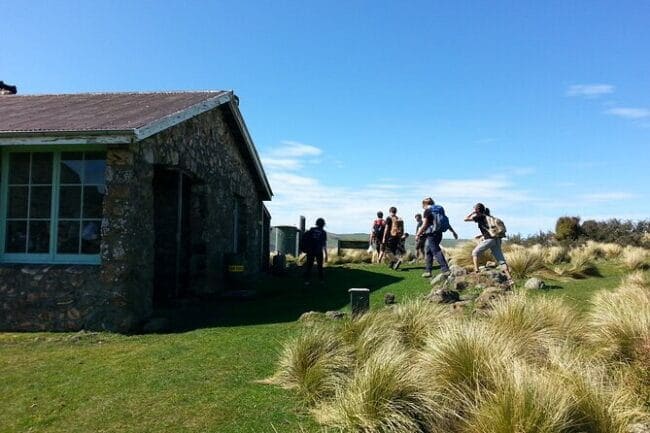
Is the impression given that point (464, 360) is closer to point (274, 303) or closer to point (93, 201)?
point (274, 303)

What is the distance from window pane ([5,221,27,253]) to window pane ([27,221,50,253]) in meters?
0.11

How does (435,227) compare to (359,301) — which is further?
(435,227)

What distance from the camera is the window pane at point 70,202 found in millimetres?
9172

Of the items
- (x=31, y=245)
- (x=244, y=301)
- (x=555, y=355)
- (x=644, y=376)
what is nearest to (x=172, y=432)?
(x=555, y=355)

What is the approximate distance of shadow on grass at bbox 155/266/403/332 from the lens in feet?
30.0

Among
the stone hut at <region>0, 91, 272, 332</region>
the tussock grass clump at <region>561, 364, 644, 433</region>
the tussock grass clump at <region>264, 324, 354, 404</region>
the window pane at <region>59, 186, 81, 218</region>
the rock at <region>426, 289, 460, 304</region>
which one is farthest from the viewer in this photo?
the window pane at <region>59, 186, 81, 218</region>

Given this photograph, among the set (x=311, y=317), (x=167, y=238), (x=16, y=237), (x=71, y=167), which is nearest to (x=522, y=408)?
(x=311, y=317)

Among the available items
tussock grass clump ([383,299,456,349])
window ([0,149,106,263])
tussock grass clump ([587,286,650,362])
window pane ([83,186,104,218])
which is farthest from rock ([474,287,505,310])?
window pane ([83,186,104,218])

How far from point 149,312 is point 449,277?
5.78 meters

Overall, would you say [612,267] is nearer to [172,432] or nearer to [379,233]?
[379,233]

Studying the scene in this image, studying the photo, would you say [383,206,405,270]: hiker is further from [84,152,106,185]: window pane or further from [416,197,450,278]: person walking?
[84,152,106,185]: window pane

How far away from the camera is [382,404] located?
4.00 metres

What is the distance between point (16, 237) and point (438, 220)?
8474mm

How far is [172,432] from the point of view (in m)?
4.25
